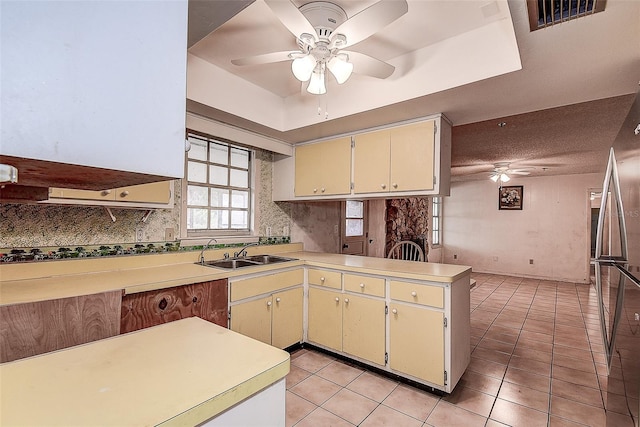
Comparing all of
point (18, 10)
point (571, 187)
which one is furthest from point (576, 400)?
point (571, 187)

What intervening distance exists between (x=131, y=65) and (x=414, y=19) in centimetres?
179

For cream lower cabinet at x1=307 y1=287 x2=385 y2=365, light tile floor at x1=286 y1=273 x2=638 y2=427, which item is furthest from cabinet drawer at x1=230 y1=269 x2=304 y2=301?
light tile floor at x1=286 y1=273 x2=638 y2=427

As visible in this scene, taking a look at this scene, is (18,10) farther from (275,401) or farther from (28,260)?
(28,260)

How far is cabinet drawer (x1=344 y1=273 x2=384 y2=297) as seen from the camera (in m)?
2.40

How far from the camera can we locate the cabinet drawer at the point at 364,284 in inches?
94.4

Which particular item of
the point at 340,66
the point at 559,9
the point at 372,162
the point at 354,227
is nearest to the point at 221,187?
the point at 372,162

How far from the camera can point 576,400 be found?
215 cm

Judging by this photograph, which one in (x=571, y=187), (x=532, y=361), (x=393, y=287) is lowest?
(x=532, y=361)

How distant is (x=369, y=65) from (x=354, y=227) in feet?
10.8

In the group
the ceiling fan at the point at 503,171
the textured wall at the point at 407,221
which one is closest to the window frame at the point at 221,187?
the textured wall at the point at 407,221

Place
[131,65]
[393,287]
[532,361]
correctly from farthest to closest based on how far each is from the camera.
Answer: [532,361] < [393,287] < [131,65]

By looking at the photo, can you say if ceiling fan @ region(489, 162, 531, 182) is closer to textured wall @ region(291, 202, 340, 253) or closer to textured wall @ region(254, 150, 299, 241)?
textured wall @ region(291, 202, 340, 253)

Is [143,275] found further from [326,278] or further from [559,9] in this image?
[559,9]

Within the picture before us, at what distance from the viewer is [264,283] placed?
250 cm
